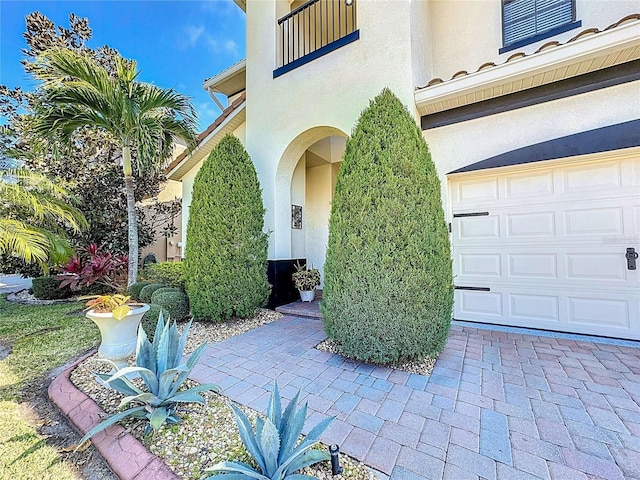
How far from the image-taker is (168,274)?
7.31 metres

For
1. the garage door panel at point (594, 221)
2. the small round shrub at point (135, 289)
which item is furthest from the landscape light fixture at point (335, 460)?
the small round shrub at point (135, 289)

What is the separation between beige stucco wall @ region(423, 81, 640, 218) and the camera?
4285 millimetres

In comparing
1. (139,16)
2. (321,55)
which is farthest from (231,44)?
(321,55)

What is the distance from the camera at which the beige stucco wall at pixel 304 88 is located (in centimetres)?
534

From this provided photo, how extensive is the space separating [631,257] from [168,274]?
914cm

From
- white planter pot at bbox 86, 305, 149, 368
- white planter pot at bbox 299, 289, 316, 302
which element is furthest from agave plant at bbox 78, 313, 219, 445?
white planter pot at bbox 299, 289, 316, 302

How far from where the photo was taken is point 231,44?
33.3 feet

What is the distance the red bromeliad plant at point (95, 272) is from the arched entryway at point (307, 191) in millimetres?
4879

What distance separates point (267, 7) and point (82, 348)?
8404 millimetres

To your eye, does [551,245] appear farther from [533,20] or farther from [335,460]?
[335,460]

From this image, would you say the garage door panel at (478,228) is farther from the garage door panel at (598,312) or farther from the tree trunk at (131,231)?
the tree trunk at (131,231)

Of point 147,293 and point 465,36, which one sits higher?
point 465,36

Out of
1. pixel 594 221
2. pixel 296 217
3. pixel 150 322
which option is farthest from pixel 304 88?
pixel 594 221

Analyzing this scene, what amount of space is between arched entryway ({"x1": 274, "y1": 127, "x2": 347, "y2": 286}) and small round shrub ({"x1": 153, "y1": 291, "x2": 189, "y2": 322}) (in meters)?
2.23
